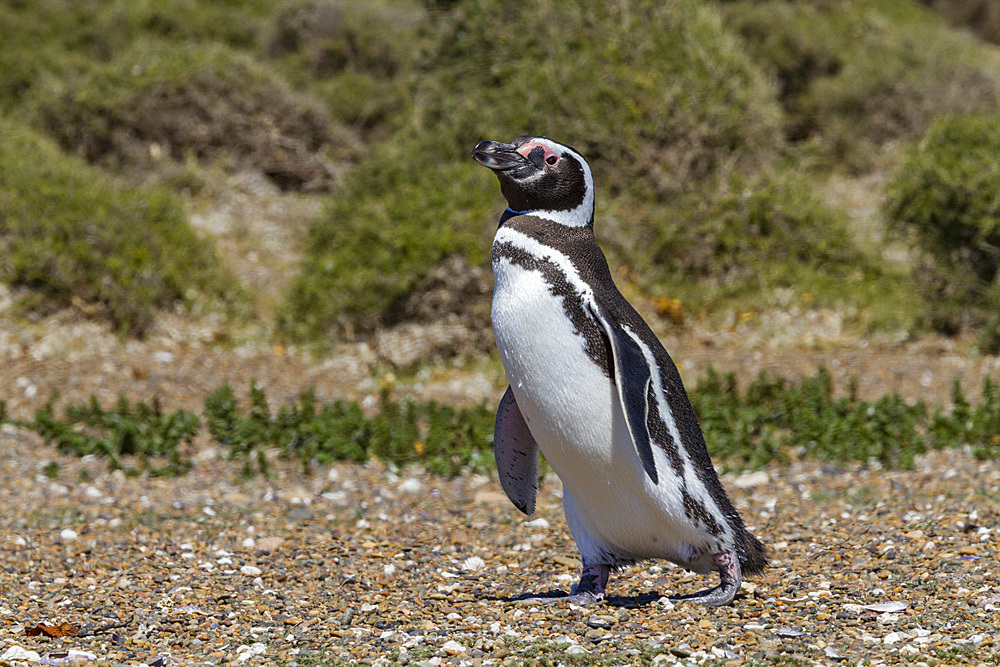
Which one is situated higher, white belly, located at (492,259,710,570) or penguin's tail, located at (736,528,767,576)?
white belly, located at (492,259,710,570)

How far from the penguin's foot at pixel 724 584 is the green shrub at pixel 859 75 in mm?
10921

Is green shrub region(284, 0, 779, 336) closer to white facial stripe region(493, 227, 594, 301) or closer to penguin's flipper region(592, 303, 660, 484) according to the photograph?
white facial stripe region(493, 227, 594, 301)

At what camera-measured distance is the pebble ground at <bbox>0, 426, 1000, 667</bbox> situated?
2898mm

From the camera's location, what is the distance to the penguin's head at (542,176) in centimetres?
321

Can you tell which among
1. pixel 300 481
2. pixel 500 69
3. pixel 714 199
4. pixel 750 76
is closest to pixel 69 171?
pixel 500 69

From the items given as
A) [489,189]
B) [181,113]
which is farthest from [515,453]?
[181,113]

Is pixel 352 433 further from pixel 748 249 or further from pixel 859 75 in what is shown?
pixel 859 75

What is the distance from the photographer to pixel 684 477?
3.25 metres

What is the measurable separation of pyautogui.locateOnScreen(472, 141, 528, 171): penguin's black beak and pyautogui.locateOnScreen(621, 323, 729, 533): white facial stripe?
0.61 meters

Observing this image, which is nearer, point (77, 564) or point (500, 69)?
point (77, 564)

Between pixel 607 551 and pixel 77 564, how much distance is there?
214cm

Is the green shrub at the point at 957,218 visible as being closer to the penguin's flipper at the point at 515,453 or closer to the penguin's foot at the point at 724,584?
the penguin's foot at the point at 724,584

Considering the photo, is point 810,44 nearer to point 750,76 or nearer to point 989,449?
point 750,76

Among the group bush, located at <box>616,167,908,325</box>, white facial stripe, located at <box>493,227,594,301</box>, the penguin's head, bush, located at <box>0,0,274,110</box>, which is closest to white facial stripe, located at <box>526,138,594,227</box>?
the penguin's head
